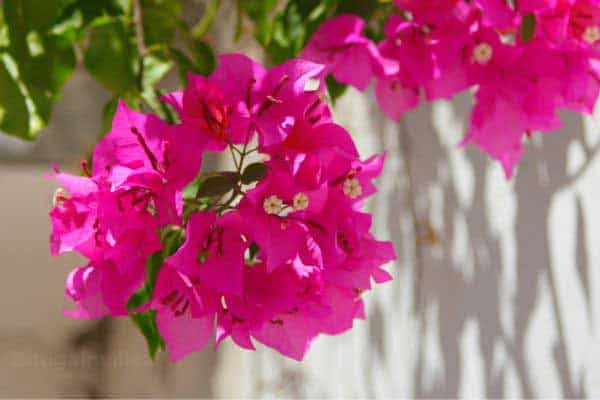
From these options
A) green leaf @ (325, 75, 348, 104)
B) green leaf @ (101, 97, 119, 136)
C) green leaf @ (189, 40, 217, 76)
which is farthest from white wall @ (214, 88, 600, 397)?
green leaf @ (101, 97, 119, 136)

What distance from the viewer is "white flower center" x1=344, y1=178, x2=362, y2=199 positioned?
1.75ft

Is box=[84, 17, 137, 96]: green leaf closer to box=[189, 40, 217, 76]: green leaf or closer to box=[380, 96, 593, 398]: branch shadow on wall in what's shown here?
box=[189, 40, 217, 76]: green leaf

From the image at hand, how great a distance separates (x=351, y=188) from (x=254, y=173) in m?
0.07

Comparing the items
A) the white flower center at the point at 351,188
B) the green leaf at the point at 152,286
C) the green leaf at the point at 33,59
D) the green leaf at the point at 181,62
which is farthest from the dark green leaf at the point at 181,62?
the white flower center at the point at 351,188

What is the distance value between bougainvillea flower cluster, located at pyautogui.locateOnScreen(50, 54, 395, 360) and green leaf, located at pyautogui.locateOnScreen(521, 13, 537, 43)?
0.21 metres

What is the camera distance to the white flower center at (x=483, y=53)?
0.65 metres

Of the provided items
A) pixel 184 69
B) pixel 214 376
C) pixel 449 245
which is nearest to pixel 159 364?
pixel 214 376

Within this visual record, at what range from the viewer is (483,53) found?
2.14ft

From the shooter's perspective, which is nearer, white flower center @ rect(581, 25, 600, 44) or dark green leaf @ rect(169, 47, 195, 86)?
white flower center @ rect(581, 25, 600, 44)

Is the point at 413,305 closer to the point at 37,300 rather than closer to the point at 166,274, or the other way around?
the point at 166,274

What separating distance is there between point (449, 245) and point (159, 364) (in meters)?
0.92

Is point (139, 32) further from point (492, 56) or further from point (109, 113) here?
point (492, 56)

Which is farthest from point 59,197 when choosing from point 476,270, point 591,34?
point 476,270

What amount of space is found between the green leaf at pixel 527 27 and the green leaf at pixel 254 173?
27 centimetres
